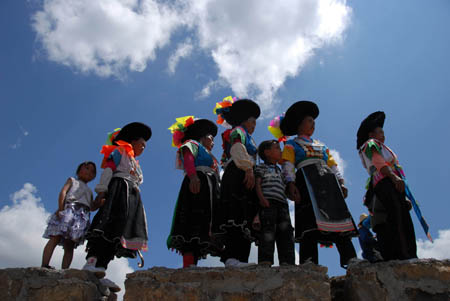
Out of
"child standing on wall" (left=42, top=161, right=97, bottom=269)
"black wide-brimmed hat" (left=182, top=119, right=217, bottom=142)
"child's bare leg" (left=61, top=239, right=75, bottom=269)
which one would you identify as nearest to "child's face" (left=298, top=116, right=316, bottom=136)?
"black wide-brimmed hat" (left=182, top=119, right=217, bottom=142)

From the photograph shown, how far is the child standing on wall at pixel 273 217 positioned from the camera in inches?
142

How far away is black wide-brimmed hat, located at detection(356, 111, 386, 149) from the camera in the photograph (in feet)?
14.8

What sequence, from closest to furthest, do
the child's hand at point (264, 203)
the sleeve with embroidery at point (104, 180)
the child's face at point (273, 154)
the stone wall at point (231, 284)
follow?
the stone wall at point (231, 284), the child's hand at point (264, 203), the sleeve with embroidery at point (104, 180), the child's face at point (273, 154)

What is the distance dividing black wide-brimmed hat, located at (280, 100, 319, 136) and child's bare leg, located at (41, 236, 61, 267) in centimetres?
313

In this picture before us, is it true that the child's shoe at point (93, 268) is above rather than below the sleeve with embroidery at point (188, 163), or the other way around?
below

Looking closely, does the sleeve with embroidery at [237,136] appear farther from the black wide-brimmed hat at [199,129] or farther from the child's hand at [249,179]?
the black wide-brimmed hat at [199,129]

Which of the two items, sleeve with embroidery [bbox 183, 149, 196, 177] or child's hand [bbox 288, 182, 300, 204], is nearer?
child's hand [bbox 288, 182, 300, 204]

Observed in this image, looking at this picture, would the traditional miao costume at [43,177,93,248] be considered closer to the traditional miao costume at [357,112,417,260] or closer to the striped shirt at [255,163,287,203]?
the striped shirt at [255,163,287,203]

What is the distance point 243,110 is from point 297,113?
706mm

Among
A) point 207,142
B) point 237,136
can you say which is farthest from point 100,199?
point 237,136

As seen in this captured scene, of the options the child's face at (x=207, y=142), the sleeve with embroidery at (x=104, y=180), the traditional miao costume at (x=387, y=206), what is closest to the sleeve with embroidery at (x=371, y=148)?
the traditional miao costume at (x=387, y=206)

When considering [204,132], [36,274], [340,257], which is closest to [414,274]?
[340,257]

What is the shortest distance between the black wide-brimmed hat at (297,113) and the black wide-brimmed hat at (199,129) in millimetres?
1029

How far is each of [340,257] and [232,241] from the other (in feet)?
3.79
